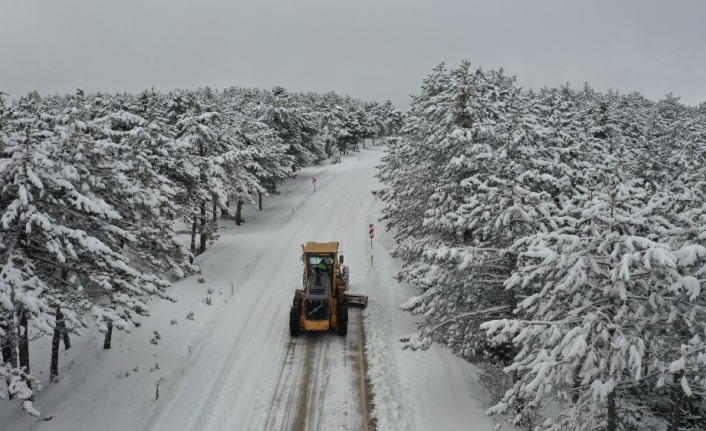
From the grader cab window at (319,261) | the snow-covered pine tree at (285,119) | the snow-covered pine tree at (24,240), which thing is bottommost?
the grader cab window at (319,261)

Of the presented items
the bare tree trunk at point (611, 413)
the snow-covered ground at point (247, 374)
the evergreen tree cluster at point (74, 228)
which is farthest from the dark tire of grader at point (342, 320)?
the bare tree trunk at point (611, 413)

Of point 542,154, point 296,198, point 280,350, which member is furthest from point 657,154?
point 280,350

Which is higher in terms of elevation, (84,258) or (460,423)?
(84,258)

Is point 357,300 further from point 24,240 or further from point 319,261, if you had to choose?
point 24,240

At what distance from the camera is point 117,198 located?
12633 millimetres

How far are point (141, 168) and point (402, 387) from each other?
12.4 m

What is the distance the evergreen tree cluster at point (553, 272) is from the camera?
7.29 m

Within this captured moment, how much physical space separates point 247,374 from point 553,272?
9.70 m

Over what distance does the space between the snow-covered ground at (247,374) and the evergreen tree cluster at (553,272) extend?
175 cm

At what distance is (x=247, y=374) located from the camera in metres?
13.6

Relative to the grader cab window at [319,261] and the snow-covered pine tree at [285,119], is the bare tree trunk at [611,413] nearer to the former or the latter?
the grader cab window at [319,261]

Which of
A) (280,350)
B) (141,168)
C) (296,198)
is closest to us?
(280,350)

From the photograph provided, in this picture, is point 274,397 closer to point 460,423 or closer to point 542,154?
point 460,423

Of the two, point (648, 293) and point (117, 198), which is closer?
point (648, 293)
